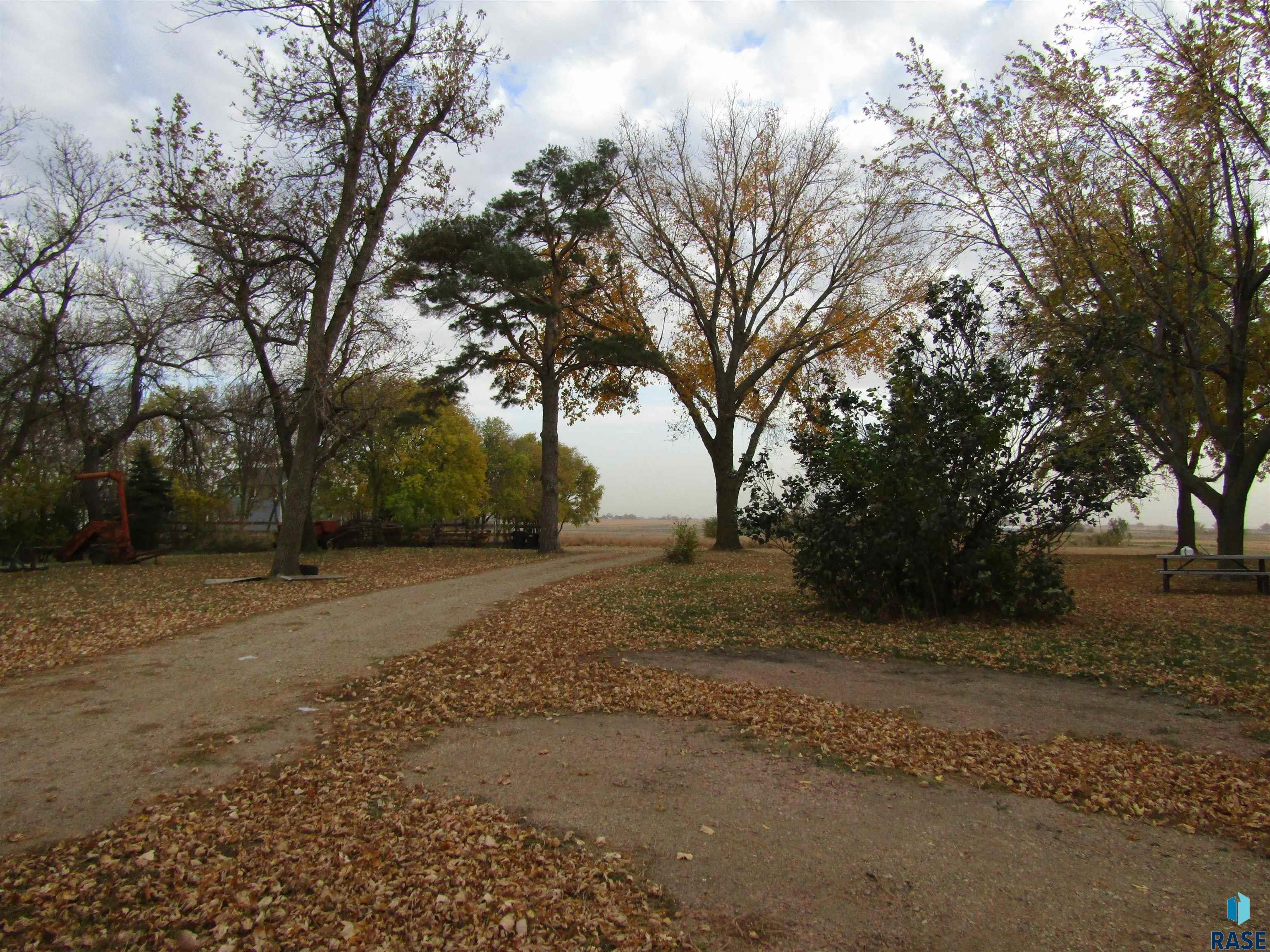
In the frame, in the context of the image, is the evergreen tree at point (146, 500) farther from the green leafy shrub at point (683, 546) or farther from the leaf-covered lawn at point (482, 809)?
the leaf-covered lawn at point (482, 809)

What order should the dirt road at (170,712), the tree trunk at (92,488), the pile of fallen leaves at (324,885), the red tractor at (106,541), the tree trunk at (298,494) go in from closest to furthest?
the pile of fallen leaves at (324,885) < the dirt road at (170,712) < the tree trunk at (298,494) < the red tractor at (106,541) < the tree trunk at (92,488)

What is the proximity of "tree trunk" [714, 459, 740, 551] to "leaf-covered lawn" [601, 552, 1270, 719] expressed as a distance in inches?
395

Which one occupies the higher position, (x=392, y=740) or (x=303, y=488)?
(x=303, y=488)

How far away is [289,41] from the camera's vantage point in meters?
15.5

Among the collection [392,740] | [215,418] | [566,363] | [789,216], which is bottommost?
[392,740]

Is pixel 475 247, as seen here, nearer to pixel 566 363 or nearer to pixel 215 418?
pixel 566 363

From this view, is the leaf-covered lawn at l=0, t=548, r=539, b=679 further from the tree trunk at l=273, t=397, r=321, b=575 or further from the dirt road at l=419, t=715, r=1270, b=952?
the dirt road at l=419, t=715, r=1270, b=952

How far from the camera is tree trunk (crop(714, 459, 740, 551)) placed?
24641 millimetres

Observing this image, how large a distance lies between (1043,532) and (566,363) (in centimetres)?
1603

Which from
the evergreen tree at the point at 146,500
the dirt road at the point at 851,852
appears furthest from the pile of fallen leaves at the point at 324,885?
the evergreen tree at the point at 146,500

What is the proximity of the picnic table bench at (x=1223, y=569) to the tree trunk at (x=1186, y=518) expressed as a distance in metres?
7.92

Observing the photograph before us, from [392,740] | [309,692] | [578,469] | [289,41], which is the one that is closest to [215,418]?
[289,41]

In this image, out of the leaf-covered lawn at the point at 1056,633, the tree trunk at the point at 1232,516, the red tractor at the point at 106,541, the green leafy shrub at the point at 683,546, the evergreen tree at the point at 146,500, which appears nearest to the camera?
the leaf-covered lawn at the point at 1056,633

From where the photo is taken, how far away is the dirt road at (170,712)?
4281 millimetres
